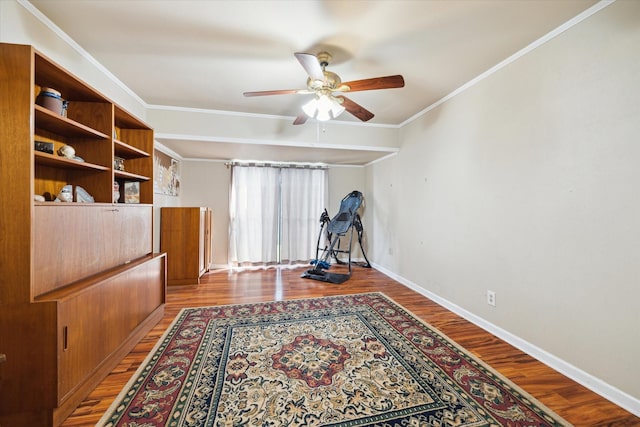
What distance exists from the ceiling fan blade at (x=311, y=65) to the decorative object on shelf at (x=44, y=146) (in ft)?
5.15

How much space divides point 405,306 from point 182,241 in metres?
3.13

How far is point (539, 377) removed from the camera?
1642 mm

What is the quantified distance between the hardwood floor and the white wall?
0.15 meters

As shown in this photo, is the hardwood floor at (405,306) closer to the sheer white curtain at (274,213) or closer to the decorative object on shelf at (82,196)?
the sheer white curtain at (274,213)

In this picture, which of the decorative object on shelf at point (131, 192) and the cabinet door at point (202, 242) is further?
the cabinet door at point (202, 242)

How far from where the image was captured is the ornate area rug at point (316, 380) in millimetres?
1304

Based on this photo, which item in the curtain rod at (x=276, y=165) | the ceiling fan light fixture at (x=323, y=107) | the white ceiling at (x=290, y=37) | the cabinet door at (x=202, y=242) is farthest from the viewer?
the curtain rod at (x=276, y=165)

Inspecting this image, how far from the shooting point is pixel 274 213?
468cm

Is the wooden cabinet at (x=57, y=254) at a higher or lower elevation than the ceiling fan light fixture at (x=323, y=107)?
lower

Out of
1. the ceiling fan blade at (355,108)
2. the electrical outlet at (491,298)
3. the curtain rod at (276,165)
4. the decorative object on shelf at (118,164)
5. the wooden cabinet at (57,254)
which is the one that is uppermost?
the ceiling fan blade at (355,108)

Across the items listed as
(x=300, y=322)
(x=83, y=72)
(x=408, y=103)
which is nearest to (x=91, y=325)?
(x=300, y=322)

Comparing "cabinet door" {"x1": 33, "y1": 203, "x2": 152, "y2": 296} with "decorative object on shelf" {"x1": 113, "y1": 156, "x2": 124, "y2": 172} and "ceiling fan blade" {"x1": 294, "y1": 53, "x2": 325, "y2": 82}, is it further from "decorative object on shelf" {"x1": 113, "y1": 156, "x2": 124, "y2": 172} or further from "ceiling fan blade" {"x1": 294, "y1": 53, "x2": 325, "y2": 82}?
"ceiling fan blade" {"x1": 294, "y1": 53, "x2": 325, "y2": 82}

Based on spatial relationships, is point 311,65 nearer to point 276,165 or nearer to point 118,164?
point 118,164

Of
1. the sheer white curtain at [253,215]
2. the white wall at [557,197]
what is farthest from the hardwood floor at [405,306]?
the sheer white curtain at [253,215]
